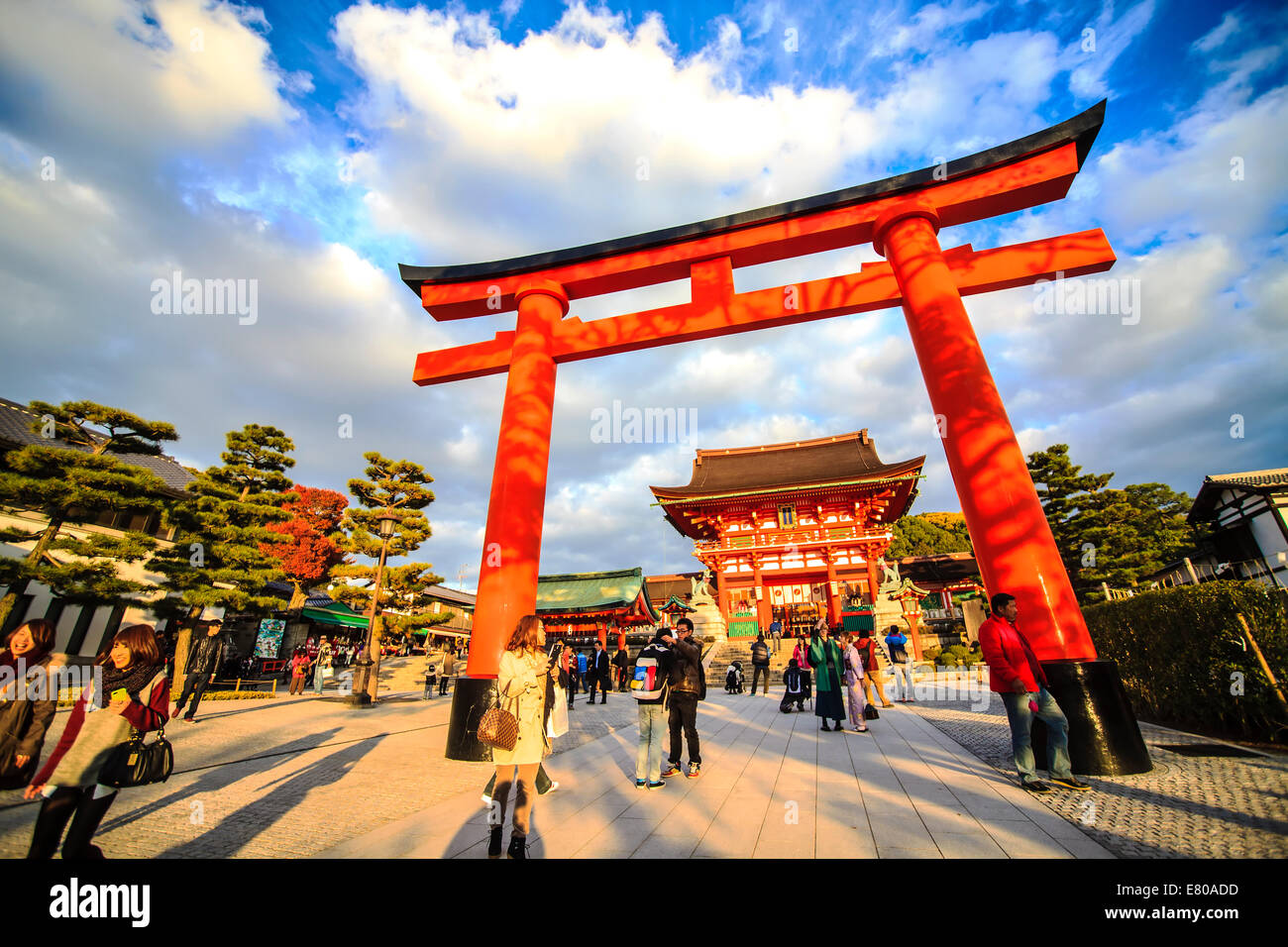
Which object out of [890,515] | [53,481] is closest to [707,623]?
[890,515]

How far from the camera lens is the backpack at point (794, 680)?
9062 mm

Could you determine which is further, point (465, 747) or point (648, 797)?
point (465, 747)

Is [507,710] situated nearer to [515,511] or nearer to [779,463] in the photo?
[515,511]

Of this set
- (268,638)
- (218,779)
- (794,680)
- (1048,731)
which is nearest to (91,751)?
(218,779)

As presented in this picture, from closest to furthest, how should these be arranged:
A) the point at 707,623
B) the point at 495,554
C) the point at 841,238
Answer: the point at 495,554
the point at 841,238
the point at 707,623

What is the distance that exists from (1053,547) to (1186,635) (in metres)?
2.78

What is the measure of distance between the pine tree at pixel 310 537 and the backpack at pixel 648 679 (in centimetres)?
2004

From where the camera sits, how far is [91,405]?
1095cm

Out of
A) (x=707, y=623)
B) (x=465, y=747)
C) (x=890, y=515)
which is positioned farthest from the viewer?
(x=890, y=515)

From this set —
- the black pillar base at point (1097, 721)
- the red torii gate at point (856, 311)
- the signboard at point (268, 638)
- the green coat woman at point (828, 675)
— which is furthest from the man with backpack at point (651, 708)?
the signboard at point (268, 638)

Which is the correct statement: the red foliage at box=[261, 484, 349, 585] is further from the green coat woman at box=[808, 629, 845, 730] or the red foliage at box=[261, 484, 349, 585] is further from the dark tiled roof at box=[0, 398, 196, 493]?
the green coat woman at box=[808, 629, 845, 730]

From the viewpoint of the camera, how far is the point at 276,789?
4.51m
